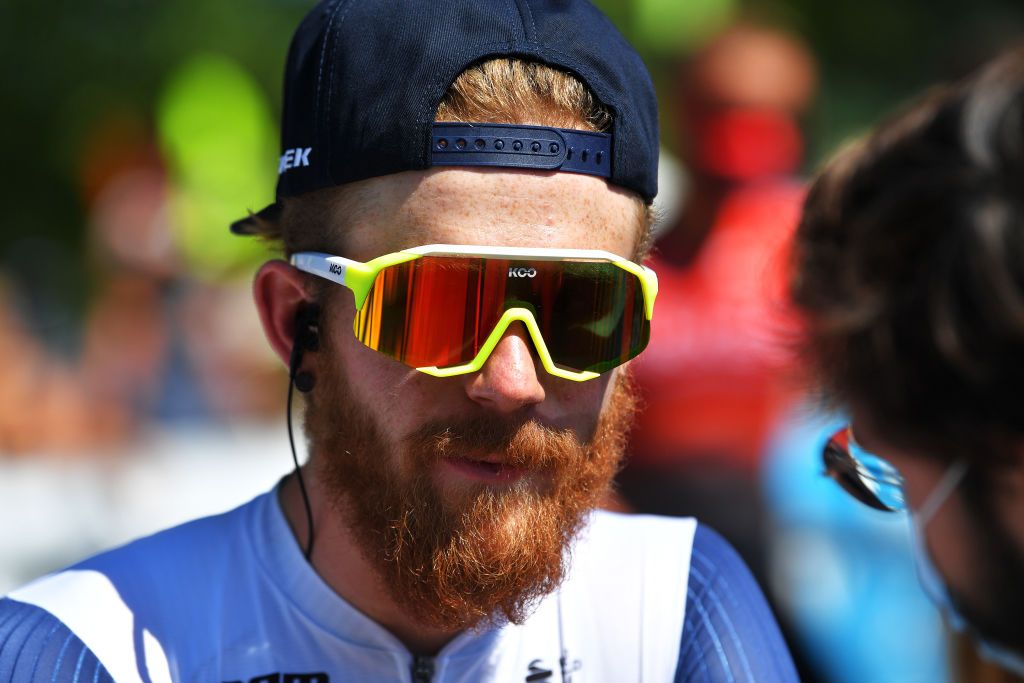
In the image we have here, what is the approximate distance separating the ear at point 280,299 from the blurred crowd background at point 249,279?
860mm

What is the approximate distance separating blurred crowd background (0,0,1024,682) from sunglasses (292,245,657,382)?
0.34 meters

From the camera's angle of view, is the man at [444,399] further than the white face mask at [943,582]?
Yes

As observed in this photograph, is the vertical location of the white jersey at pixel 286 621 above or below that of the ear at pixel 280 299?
below

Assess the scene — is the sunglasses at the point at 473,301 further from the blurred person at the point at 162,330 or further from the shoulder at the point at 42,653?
the blurred person at the point at 162,330

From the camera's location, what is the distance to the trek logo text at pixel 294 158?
2.13 meters

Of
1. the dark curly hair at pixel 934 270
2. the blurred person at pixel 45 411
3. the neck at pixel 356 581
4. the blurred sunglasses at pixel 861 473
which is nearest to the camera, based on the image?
the dark curly hair at pixel 934 270

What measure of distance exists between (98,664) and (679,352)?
2.86m

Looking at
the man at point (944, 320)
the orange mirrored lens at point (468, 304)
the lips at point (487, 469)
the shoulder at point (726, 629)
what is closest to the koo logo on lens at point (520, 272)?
the orange mirrored lens at point (468, 304)

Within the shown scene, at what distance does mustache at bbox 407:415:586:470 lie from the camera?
2018mm

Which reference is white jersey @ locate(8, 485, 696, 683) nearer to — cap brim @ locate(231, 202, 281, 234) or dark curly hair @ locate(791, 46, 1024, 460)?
cap brim @ locate(231, 202, 281, 234)

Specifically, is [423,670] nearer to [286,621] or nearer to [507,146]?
[286,621]

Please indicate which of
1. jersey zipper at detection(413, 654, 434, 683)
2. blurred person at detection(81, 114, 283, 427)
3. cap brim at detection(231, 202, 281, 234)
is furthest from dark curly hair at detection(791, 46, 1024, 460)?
blurred person at detection(81, 114, 283, 427)

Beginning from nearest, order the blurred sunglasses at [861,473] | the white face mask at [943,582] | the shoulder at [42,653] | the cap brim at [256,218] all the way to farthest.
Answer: the white face mask at [943,582], the blurred sunglasses at [861,473], the shoulder at [42,653], the cap brim at [256,218]

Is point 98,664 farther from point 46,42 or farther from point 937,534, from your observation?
point 46,42
